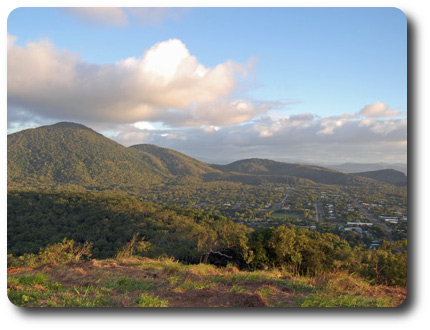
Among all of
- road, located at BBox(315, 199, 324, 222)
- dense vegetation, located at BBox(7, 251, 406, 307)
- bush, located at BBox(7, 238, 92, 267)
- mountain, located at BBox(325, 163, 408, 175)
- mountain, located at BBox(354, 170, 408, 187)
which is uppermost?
mountain, located at BBox(325, 163, 408, 175)

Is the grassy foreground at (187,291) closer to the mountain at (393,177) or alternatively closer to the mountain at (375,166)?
the mountain at (393,177)

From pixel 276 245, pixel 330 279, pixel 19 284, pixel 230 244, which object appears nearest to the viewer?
pixel 19 284

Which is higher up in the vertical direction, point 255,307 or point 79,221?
point 255,307

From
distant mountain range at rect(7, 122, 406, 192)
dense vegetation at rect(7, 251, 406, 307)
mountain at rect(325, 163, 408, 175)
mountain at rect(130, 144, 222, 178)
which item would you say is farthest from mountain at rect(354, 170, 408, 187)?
mountain at rect(130, 144, 222, 178)

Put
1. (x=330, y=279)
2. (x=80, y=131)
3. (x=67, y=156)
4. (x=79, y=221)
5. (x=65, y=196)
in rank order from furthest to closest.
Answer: (x=80, y=131)
(x=67, y=156)
(x=65, y=196)
(x=79, y=221)
(x=330, y=279)

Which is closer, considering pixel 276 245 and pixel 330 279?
pixel 330 279

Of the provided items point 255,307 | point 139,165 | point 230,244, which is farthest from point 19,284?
point 139,165

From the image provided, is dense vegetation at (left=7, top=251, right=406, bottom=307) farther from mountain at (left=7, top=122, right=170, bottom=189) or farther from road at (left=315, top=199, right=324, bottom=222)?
mountain at (left=7, top=122, right=170, bottom=189)
